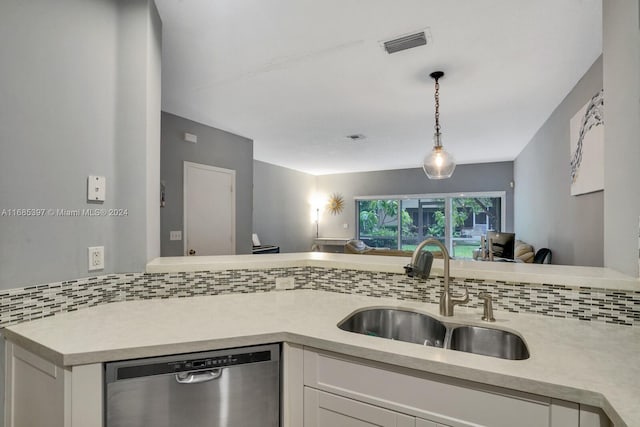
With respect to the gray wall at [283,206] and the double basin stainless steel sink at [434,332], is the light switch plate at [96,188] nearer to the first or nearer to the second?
the double basin stainless steel sink at [434,332]

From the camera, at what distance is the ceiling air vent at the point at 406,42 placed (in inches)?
82.4

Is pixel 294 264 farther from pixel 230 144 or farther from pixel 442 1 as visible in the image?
pixel 230 144

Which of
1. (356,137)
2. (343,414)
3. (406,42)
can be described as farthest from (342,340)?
(356,137)

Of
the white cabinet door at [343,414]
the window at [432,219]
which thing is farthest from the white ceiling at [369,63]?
the window at [432,219]

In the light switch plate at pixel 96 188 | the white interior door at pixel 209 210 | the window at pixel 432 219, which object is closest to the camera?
the light switch plate at pixel 96 188

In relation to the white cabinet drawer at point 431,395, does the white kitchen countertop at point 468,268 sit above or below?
above

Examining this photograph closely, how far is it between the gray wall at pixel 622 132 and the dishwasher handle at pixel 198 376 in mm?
1600

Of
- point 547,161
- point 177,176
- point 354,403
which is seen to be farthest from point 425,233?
point 354,403

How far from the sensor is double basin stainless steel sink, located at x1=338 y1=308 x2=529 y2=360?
120cm

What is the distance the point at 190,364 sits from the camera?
3.49 ft

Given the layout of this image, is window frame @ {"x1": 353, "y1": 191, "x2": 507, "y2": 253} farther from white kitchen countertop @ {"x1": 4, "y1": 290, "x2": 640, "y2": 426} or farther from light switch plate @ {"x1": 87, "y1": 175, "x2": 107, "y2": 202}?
light switch plate @ {"x1": 87, "y1": 175, "x2": 107, "y2": 202}

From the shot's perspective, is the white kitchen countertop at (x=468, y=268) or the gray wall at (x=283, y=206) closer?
the white kitchen countertop at (x=468, y=268)

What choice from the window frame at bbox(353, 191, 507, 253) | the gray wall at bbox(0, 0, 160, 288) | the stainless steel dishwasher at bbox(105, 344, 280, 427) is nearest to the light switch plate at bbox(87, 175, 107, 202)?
the gray wall at bbox(0, 0, 160, 288)

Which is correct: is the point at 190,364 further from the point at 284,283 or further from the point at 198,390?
the point at 284,283
